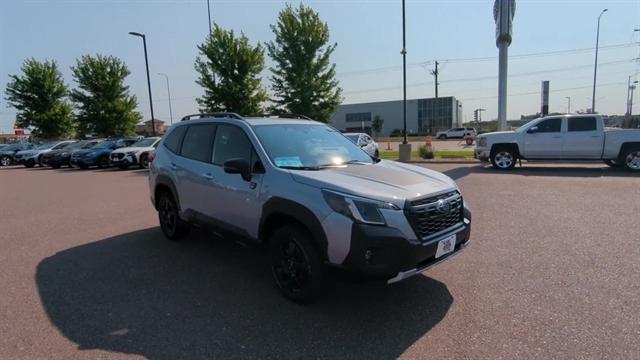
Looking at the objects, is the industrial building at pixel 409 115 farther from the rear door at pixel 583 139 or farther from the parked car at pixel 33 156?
the rear door at pixel 583 139

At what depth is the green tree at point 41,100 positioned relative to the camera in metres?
34.6

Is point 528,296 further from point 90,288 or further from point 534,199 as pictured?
point 534,199

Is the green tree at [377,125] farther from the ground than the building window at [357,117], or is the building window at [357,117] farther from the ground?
the building window at [357,117]

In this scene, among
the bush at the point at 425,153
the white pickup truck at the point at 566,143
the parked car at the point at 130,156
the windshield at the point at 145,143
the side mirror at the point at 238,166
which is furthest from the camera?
the windshield at the point at 145,143

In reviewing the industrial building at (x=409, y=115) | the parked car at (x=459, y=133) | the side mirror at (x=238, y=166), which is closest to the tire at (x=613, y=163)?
the side mirror at (x=238, y=166)

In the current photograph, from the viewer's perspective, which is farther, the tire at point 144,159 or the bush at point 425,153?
the bush at point 425,153

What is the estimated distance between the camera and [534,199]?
9070 mm

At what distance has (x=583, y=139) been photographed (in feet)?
46.0

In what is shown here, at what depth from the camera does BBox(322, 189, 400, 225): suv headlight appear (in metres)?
3.38

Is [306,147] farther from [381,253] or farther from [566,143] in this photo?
[566,143]

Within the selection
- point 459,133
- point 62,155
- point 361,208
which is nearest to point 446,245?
point 361,208

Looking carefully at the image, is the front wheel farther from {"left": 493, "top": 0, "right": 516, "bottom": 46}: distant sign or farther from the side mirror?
the side mirror

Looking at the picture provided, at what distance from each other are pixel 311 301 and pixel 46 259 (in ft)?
13.4

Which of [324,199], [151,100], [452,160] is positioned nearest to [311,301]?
[324,199]
